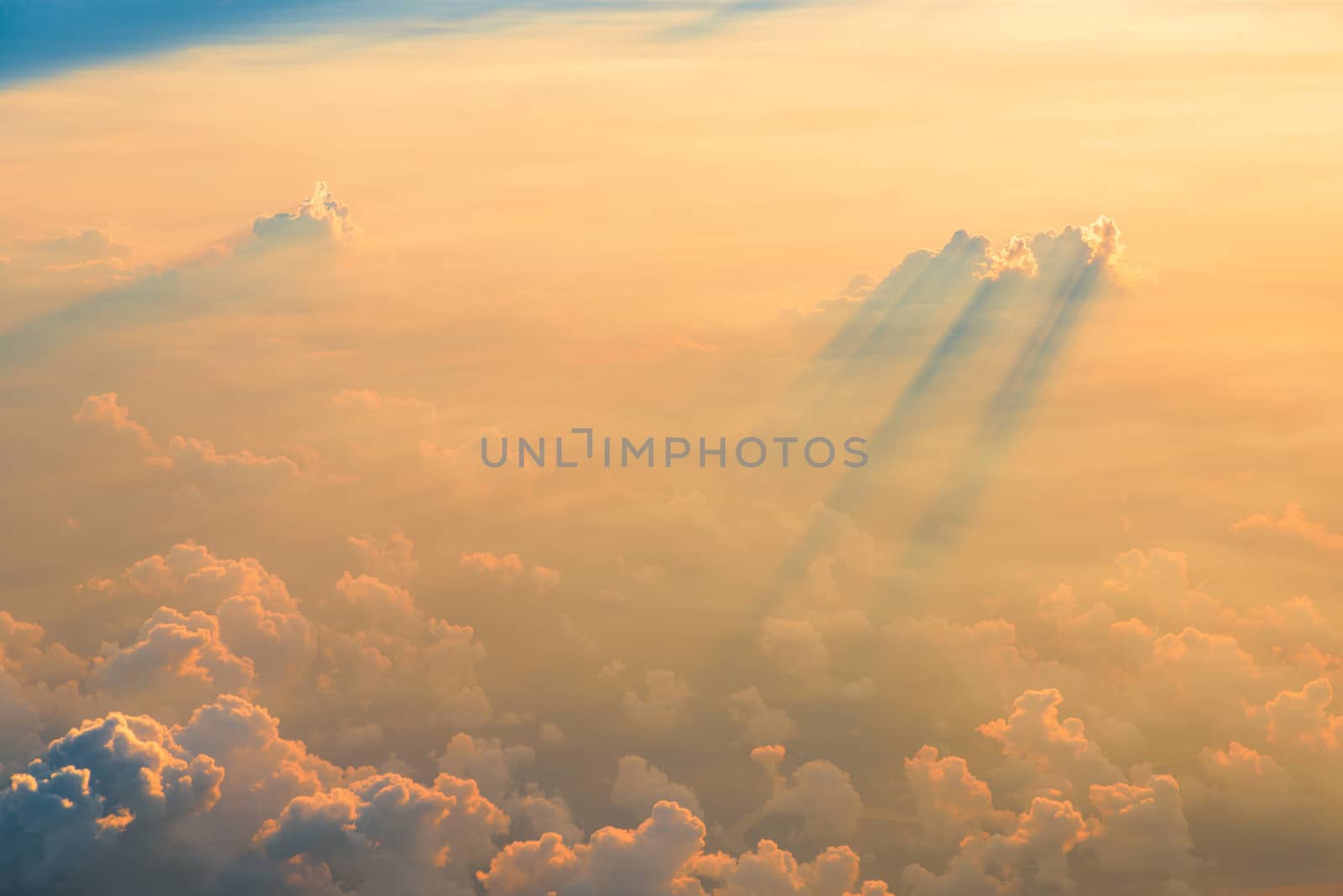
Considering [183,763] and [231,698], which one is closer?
[183,763]

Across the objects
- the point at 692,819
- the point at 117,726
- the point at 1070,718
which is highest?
the point at 117,726

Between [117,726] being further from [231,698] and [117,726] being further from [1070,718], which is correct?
[1070,718]

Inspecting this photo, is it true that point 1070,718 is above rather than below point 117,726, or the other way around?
below

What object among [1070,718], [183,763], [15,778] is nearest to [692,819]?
[183,763]

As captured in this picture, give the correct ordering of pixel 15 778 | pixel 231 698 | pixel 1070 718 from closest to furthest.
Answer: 1. pixel 15 778
2. pixel 231 698
3. pixel 1070 718

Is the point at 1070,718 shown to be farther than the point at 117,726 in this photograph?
Yes

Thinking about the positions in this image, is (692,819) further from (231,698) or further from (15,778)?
(15,778)

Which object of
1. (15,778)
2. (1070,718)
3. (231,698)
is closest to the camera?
(15,778)

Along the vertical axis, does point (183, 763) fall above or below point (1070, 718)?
above

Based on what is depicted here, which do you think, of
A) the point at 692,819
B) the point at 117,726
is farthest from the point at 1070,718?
the point at 117,726
